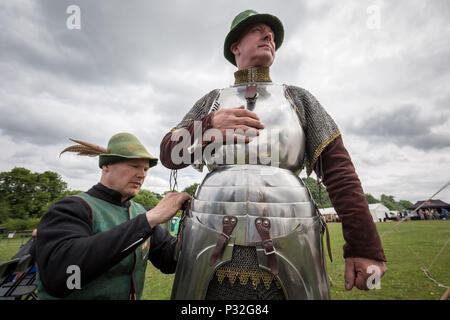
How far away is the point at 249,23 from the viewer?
1.73 meters

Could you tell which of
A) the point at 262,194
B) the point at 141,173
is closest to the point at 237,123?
the point at 262,194

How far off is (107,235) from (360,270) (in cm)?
157

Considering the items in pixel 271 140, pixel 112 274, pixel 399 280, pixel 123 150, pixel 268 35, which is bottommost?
pixel 399 280

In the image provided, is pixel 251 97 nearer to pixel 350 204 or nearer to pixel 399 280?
pixel 350 204

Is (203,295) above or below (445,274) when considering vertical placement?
above

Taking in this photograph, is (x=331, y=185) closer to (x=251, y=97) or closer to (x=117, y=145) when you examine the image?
(x=251, y=97)

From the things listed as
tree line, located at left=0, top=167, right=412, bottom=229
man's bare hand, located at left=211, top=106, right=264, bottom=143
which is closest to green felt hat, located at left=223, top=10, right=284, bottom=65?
man's bare hand, located at left=211, top=106, right=264, bottom=143

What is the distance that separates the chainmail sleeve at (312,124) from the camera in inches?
Result: 59.2

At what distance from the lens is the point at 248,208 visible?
1189mm

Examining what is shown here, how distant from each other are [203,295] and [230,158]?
822 mm

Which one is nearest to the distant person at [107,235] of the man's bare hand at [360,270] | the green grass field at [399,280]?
the man's bare hand at [360,270]

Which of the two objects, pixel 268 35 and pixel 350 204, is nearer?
pixel 350 204

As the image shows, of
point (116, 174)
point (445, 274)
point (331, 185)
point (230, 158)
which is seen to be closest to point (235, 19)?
point (230, 158)

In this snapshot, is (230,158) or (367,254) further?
(230,158)
